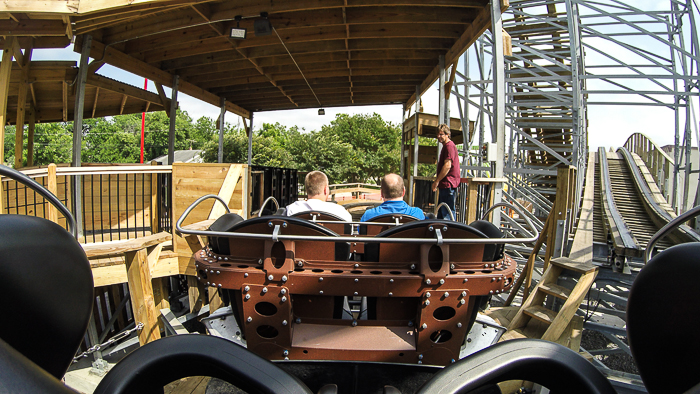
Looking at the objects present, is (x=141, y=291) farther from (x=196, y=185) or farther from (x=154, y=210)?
(x=154, y=210)

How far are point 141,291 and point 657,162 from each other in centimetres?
1361

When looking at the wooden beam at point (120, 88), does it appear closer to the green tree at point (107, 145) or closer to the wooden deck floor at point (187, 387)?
the wooden deck floor at point (187, 387)

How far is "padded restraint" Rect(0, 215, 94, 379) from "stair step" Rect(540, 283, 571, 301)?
3249 millimetres

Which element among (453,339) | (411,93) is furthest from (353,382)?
(411,93)

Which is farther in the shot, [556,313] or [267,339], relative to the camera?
[556,313]

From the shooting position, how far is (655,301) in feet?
4.14

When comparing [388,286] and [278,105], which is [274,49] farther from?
[388,286]

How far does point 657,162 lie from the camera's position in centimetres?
1149

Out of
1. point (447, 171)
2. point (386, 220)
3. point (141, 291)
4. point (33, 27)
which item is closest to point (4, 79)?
point (33, 27)

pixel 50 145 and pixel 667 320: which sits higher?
pixel 50 145

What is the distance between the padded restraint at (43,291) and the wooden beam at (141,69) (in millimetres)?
6740

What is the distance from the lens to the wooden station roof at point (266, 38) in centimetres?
501

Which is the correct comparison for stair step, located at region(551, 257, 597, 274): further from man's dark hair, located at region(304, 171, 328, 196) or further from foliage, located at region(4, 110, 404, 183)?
foliage, located at region(4, 110, 404, 183)

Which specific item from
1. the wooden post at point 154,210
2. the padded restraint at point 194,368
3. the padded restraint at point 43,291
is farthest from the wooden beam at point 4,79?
the padded restraint at point 194,368
